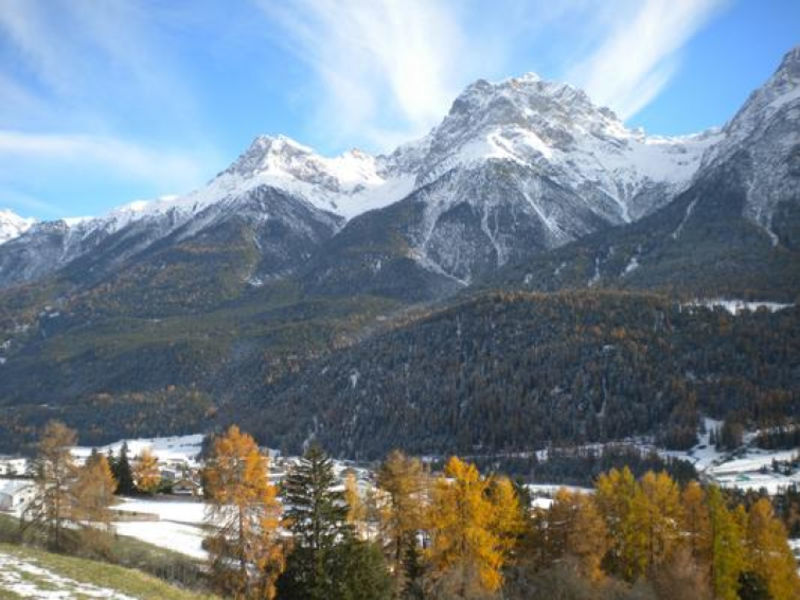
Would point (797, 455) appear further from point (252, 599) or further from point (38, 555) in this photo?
point (38, 555)

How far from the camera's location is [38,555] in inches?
1646

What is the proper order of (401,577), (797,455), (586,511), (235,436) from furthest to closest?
(797,455), (586,511), (401,577), (235,436)

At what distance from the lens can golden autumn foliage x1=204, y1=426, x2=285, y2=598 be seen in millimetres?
54094

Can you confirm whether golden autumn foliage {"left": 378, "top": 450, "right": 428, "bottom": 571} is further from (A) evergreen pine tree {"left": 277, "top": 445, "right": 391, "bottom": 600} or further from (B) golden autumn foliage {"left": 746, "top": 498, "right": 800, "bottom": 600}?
(B) golden autumn foliage {"left": 746, "top": 498, "right": 800, "bottom": 600}

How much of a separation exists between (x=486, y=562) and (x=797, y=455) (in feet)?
501

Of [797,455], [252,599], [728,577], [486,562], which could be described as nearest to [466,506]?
[486,562]

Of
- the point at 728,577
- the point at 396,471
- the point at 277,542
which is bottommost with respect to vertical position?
the point at 728,577

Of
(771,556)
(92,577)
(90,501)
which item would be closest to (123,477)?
(90,501)

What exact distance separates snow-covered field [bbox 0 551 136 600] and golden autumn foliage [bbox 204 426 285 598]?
19.5m

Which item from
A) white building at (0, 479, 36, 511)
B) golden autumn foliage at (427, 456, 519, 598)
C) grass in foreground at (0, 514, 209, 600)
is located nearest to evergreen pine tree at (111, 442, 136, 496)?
white building at (0, 479, 36, 511)

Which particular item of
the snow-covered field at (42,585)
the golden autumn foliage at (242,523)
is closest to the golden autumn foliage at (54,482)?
the golden autumn foliage at (242,523)

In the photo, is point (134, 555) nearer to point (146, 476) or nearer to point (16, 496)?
point (16, 496)

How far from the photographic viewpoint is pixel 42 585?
31.9 metres

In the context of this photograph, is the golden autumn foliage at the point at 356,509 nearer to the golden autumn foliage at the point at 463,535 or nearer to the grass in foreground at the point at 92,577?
the golden autumn foliage at the point at 463,535
